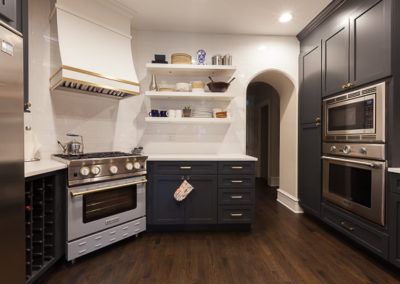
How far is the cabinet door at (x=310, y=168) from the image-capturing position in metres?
2.78

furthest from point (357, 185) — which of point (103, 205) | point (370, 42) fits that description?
point (103, 205)

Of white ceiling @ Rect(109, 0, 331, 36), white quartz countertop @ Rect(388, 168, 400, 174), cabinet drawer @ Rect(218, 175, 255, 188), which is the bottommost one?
cabinet drawer @ Rect(218, 175, 255, 188)

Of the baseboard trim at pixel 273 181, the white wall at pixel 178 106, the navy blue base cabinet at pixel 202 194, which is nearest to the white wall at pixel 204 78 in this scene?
the white wall at pixel 178 106

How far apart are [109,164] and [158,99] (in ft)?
4.43

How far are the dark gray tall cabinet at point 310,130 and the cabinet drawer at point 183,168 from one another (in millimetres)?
1388

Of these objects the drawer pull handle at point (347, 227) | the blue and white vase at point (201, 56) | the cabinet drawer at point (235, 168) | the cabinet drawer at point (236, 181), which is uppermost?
the blue and white vase at point (201, 56)

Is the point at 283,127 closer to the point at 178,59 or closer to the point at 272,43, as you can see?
the point at 272,43

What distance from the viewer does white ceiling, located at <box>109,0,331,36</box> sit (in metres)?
2.53

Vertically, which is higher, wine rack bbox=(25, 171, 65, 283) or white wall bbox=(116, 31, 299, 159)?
white wall bbox=(116, 31, 299, 159)

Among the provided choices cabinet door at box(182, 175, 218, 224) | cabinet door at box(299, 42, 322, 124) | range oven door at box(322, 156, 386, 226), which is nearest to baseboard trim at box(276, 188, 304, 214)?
range oven door at box(322, 156, 386, 226)

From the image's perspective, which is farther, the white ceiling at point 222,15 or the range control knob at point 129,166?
the white ceiling at point 222,15

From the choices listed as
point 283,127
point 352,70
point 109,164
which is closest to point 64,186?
point 109,164

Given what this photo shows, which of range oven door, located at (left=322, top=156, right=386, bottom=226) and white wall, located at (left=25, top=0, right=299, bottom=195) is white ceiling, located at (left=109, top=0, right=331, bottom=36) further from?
range oven door, located at (left=322, top=156, right=386, bottom=226)

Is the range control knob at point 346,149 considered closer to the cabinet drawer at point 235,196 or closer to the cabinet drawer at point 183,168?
the cabinet drawer at point 235,196
